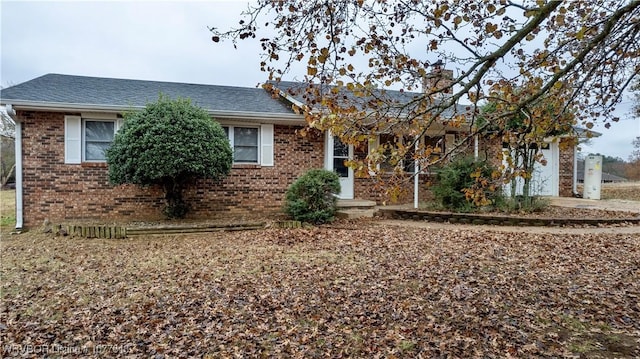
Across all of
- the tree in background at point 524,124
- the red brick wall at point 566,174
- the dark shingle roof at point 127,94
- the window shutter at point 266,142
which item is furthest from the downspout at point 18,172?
the red brick wall at point 566,174

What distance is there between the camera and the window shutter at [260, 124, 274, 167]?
1043 cm

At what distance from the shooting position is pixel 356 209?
33.9ft

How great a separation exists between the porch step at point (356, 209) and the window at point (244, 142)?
2717mm

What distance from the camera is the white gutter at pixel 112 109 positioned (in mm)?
8461

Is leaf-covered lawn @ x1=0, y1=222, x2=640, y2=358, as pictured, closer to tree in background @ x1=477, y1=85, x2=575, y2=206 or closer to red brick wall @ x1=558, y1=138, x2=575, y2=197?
tree in background @ x1=477, y1=85, x2=575, y2=206

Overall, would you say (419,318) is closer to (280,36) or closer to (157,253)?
(280,36)

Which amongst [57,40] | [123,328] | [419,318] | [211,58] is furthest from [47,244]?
[57,40]

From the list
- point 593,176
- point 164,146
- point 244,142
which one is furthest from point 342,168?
point 593,176

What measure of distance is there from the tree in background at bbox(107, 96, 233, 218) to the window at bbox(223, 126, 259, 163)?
1.48 m

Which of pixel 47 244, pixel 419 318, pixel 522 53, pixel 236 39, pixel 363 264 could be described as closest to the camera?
pixel 236 39

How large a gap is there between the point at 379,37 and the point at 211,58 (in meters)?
13.0

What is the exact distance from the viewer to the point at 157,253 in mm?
6598

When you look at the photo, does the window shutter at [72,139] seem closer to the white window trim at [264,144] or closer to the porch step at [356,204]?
the white window trim at [264,144]

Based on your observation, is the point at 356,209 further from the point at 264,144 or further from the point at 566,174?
the point at 566,174
